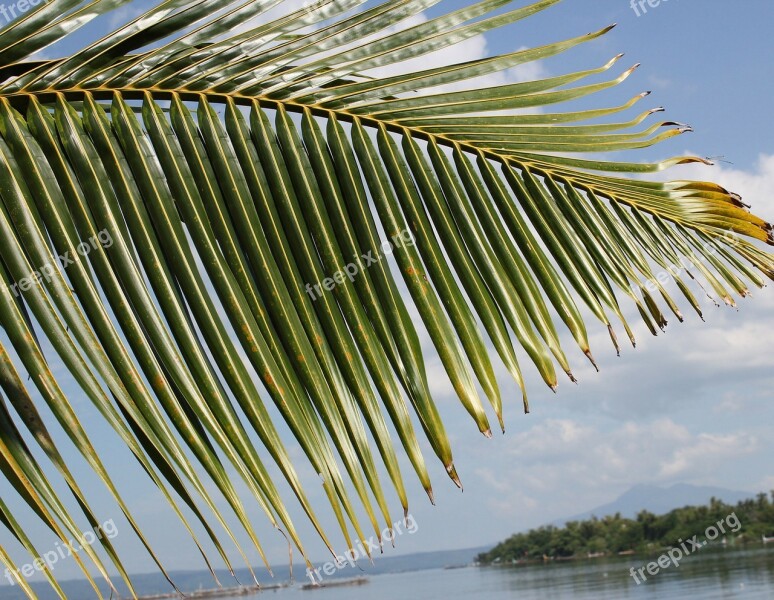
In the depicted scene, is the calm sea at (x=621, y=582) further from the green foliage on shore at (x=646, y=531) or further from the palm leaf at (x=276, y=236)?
the palm leaf at (x=276, y=236)

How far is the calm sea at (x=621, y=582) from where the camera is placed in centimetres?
9131

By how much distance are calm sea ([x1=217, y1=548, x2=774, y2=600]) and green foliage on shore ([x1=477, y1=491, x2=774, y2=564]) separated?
3330mm

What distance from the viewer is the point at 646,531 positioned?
117750 mm

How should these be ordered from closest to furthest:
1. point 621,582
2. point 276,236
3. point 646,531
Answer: point 276,236 → point 621,582 → point 646,531

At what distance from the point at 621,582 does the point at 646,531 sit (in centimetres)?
968

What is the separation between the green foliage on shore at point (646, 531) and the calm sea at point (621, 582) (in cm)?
333

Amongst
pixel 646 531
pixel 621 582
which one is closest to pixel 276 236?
pixel 621 582

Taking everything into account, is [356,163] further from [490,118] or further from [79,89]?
[79,89]

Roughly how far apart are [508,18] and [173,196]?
0.69 meters

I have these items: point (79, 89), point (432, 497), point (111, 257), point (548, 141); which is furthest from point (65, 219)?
point (548, 141)

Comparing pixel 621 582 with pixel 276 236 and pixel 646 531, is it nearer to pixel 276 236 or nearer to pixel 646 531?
pixel 646 531

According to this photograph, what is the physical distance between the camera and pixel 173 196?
1.15 m

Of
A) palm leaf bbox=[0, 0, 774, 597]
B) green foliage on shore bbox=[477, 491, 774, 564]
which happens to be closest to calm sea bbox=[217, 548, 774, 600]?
green foliage on shore bbox=[477, 491, 774, 564]

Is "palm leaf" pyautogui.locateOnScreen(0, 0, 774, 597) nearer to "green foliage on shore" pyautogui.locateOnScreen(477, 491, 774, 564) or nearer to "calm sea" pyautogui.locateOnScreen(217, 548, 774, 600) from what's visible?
"calm sea" pyautogui.locateOnScreen(217, 548, 774, 600)
